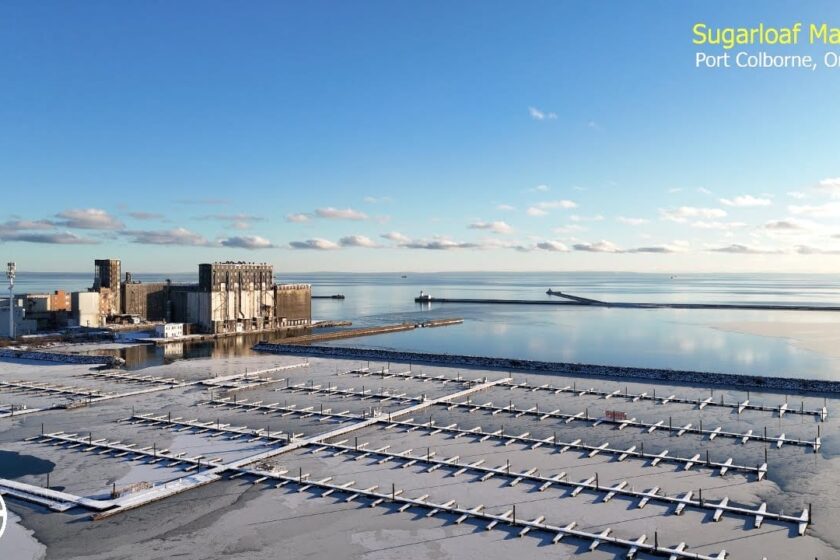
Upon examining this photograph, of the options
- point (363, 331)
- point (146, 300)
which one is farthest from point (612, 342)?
point (146, 300)

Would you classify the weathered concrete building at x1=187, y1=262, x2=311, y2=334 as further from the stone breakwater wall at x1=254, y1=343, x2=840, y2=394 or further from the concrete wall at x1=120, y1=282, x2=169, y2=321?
the stone breakwater wall at x1=254, y1=343, x2=840, y2=394

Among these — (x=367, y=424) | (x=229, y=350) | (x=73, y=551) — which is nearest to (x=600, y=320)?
(x=229, y=350)

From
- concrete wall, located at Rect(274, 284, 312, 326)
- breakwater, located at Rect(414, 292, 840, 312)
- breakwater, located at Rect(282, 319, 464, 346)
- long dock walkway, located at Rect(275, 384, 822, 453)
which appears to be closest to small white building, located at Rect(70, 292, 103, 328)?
concrete wall, located at Rect(274, 284, 312, 326)

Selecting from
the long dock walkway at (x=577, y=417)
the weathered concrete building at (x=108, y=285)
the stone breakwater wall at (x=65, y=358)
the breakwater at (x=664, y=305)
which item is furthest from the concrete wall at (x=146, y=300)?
the breakwater at (x=664, y=305)

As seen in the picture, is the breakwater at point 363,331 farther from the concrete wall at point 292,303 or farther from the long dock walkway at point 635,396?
the long dock walkway at point 635,396

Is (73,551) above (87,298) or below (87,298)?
below

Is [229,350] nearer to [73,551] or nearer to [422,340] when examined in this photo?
[422,340]
